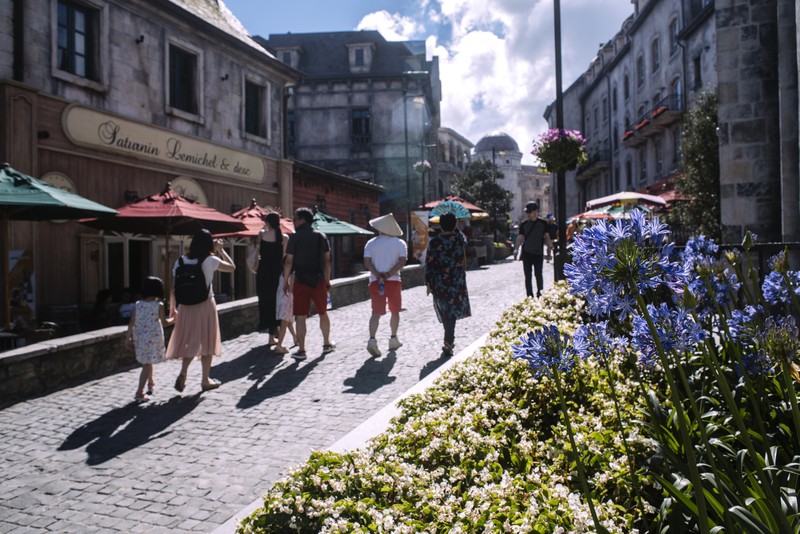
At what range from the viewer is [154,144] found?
13938 millimetres

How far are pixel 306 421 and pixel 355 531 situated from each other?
320cm

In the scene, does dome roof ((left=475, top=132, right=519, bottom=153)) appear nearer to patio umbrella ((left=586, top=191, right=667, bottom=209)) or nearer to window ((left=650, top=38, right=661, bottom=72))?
window ((left=650, top=38, right=661, bottom=72))

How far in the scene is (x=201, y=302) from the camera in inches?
246

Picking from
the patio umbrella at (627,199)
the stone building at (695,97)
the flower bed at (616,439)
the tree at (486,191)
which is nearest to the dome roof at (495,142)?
the stone building at (695,97)

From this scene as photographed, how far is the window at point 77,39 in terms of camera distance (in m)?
11.8

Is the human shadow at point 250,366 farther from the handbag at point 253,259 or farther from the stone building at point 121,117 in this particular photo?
the stone building at point 121,117

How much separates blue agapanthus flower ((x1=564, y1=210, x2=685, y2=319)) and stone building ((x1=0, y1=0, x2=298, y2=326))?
1125 cm

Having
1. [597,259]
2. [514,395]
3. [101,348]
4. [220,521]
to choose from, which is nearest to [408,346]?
[101,348]

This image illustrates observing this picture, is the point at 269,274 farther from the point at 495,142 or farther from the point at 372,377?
the point at 495,142

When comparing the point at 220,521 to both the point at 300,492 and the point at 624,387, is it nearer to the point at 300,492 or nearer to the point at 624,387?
the point at 300,492

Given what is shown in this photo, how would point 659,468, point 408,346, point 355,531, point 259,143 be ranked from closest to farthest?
point 355,531
point 659,468
point 408,346
point 259,143

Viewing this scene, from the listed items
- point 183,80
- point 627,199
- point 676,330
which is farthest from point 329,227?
point 676,330

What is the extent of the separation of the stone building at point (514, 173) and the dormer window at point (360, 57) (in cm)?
6102

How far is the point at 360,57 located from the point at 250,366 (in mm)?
34632
